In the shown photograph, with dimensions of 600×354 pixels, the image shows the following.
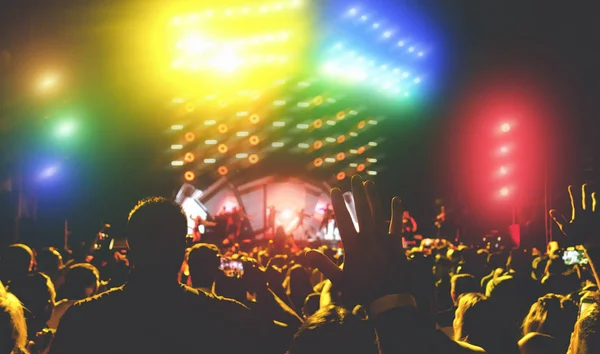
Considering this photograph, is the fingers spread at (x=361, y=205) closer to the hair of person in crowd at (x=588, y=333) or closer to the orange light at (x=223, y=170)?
the hair of person in crowd at (x=588, y=333)

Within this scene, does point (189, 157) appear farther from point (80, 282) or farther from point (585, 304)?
point (585, 304)

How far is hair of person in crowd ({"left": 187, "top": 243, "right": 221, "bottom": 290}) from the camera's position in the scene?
9.46 feet

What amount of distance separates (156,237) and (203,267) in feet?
4.14

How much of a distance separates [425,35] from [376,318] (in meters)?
17.1

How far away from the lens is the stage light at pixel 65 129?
39.9 ft

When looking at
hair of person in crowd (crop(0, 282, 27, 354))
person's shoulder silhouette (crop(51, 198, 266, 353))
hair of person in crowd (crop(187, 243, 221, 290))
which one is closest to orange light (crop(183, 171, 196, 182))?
hair of person in crowd (crop(187, 243, 221, 290))

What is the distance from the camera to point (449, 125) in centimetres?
1912

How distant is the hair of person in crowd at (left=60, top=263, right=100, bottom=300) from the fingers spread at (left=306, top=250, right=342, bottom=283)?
3276mm

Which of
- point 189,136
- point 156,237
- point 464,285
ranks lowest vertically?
point 464,285

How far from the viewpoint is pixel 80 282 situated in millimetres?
4230

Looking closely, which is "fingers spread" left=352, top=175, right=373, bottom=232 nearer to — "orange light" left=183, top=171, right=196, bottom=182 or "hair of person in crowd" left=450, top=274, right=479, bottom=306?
"hair of person in crowd" left=450, top=274, right=479, bottom=306

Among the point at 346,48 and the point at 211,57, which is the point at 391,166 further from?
the point at 211,57

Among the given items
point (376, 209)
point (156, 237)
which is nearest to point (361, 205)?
point (376, 209)

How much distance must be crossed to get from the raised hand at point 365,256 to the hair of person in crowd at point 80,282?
328 centimetres
